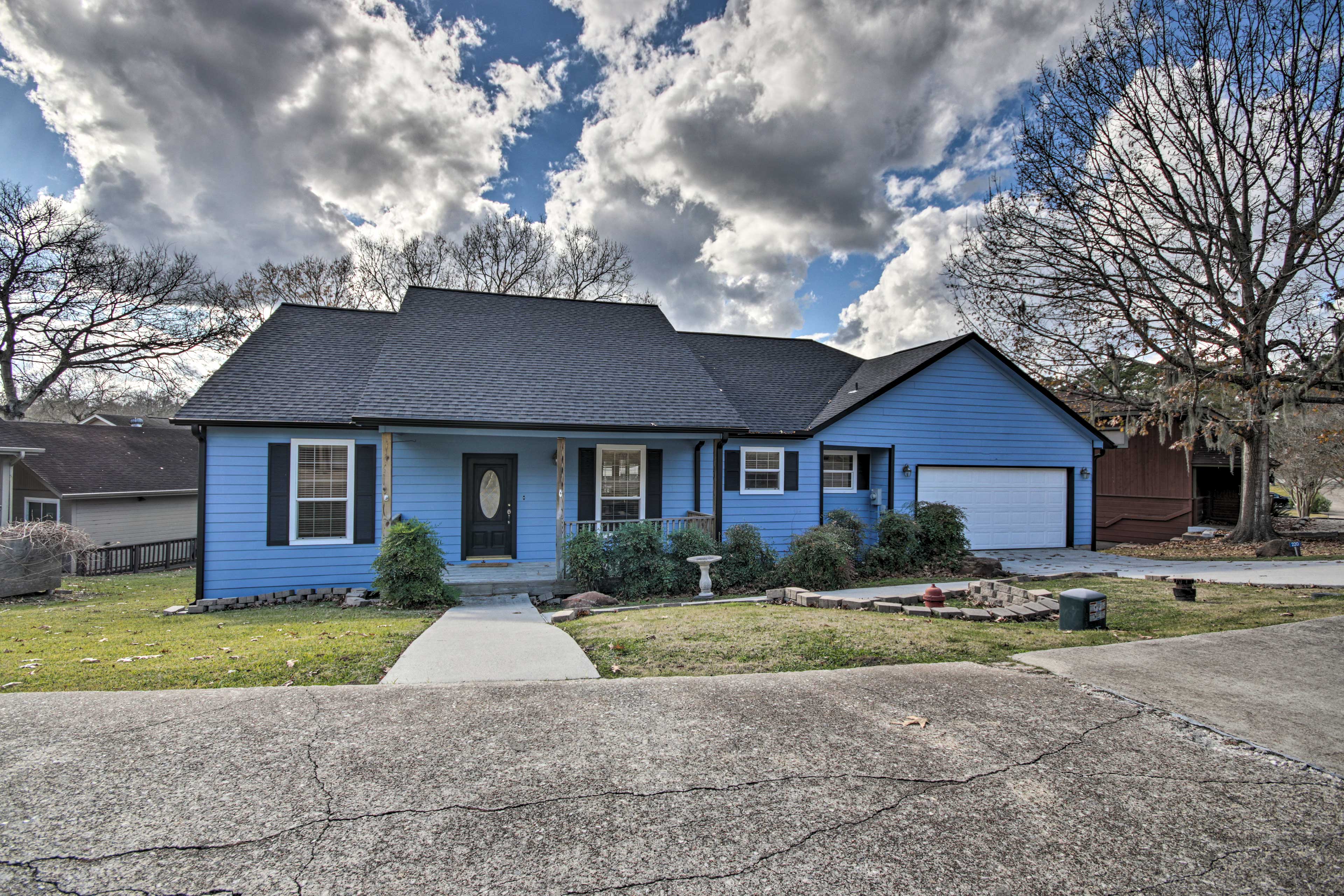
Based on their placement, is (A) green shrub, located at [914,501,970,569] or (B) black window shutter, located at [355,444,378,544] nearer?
(B) black window shutter, located at [355,444,378,544]

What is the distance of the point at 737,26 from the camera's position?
36.7 feet

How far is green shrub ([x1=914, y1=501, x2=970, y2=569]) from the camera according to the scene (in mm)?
11922

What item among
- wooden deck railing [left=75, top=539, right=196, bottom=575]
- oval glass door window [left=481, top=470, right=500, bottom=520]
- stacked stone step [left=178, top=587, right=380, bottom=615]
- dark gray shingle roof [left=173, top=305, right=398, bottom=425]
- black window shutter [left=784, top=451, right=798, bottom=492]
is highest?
dark gray shingle roof [left=173, top=305, right=398, bottom=425]

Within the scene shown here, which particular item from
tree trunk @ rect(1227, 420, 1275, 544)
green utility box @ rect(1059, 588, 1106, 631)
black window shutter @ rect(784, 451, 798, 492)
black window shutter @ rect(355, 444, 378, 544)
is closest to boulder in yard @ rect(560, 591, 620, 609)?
black window shutter @ rect(355, 444, 378, 544)

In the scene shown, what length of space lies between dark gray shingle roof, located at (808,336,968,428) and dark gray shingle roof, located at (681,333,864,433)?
8.7 inches

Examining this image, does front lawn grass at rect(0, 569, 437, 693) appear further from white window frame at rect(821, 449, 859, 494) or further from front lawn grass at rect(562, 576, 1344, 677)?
white window frame at rect(821, 449, 859, 494)

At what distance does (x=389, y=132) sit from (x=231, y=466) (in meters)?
9.58

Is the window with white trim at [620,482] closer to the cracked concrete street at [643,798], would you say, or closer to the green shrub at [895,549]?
the green shrub at [895,549]

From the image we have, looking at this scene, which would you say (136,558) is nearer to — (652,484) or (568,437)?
(568,437)

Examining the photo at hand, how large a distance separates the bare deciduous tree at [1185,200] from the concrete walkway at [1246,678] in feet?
25.1

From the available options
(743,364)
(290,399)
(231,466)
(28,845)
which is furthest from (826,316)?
(28,845)

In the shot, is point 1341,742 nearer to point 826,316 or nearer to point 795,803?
point 795,803

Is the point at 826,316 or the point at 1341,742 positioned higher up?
the point at 826,316

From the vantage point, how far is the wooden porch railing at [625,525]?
1040cm
